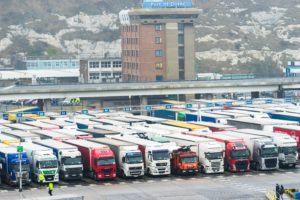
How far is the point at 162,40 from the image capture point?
168750mm

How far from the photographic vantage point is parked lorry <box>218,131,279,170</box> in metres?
71.1

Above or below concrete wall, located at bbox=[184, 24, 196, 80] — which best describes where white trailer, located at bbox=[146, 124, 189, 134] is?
below

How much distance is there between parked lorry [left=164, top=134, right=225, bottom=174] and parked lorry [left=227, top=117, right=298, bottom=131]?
1273cm

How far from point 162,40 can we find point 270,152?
325ft

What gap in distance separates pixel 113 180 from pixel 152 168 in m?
3.21

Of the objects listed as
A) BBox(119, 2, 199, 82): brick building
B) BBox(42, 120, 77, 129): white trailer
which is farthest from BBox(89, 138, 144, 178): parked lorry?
BBox(119, 2, 199, 82): brick building

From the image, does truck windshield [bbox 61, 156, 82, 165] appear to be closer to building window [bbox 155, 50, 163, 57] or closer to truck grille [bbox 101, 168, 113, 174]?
truck grille [bbox 101, 168, 113, 174]

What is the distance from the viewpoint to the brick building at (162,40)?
167 m

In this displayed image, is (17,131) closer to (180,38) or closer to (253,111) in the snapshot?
(253,111)

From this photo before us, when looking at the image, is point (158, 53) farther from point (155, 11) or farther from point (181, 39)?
point (155, 11)

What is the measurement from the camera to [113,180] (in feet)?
225

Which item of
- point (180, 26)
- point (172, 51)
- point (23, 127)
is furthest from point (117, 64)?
point (23, 127)

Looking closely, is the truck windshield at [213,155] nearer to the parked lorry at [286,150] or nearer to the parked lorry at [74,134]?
the parked lorry at [286,150]

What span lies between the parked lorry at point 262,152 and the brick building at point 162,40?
95.6 m
